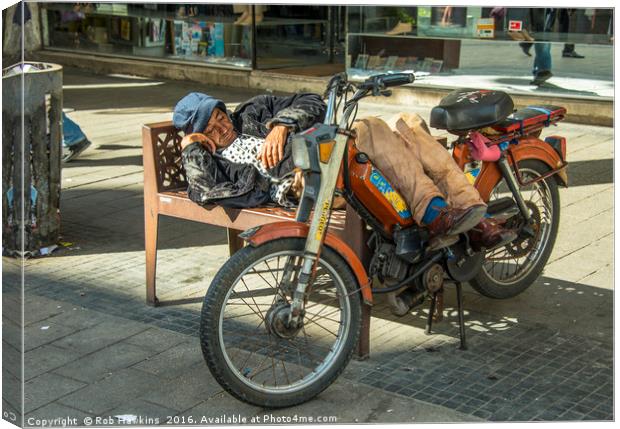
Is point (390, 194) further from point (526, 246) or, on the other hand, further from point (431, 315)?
point (526, 246)

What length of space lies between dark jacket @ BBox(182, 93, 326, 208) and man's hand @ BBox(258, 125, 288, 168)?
0.06 meters

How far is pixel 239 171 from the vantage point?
499 centimetres

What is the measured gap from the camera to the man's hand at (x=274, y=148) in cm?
473

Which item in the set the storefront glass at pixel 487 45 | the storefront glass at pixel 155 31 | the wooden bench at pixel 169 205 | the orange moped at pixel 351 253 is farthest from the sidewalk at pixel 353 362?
the storefront glass at pixel 155 31

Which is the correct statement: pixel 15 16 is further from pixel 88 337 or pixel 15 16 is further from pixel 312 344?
pixel 312 344

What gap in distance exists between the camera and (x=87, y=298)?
5262mm

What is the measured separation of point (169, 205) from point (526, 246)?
1.80 m

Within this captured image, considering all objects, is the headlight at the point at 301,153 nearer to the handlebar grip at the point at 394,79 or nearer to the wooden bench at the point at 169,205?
the handlebar grip at the point at 394,79

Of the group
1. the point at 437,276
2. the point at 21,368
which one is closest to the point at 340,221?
the point at 437,276

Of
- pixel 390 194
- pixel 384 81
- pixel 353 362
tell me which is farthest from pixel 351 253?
pixel 384 81

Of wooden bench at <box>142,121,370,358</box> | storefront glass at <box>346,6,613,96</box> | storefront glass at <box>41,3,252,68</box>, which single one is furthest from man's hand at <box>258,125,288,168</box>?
storefront glass at <box>41,3,252,68</box>

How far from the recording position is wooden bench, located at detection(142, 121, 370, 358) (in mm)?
4785

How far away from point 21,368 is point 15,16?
53.1 inches

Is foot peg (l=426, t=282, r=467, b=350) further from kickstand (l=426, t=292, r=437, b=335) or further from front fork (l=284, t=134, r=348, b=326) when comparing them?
front fork (l=284, t=134, r=348, b=326)
